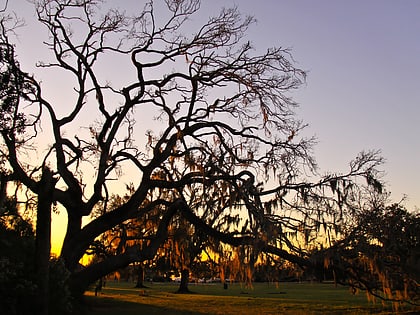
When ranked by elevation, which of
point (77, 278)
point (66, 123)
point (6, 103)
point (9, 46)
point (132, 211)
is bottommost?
point (77, 278)

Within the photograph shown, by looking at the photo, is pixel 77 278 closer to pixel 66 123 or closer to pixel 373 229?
pixel 66 123

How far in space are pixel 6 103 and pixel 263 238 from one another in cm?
650

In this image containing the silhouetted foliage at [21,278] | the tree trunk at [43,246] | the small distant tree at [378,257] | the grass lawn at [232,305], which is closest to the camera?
the silhouetted foliage at [21,278]

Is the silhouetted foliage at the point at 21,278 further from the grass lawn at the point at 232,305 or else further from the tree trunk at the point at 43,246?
the grass lawn at the point at 232,305

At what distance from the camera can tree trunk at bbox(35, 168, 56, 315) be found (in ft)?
33.4

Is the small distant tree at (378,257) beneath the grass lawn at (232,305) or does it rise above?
above

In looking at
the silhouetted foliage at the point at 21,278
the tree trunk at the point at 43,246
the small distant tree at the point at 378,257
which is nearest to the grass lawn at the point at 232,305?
the small distant tree at the point at 378,257

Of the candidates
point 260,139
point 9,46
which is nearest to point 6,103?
point 9,46

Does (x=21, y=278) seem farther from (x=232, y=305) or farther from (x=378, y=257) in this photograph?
(x=232, y=305)

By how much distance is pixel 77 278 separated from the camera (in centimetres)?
1323

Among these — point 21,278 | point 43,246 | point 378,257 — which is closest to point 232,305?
point 378,257

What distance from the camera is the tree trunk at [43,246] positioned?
10180 millimetres

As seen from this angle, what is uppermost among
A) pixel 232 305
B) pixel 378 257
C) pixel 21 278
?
pixel 378 257

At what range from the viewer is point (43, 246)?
10.5 meters
